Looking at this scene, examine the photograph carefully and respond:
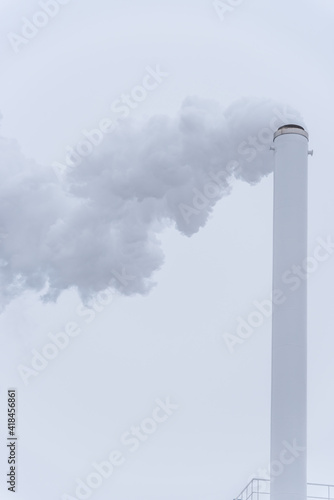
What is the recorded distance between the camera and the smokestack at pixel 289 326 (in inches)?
876

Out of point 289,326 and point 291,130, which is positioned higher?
point 291,130

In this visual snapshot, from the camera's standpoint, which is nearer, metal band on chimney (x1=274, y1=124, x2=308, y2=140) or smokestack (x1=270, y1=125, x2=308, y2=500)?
smokestack (x1=270, y1=125, x2=308, y2=500)

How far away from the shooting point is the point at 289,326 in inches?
913

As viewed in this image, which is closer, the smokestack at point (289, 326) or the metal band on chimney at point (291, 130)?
the smokestack at point (289, 326)

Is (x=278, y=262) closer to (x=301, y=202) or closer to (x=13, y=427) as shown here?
(x=301, y=202)

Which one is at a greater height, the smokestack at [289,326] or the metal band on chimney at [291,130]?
the metal band on chimney at [291,130]

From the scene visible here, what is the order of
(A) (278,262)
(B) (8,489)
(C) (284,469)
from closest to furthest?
1. (C) (284,469)
2. (A) (278,262)
3. (B) (8,489)

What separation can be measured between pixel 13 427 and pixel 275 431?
9.64 meters

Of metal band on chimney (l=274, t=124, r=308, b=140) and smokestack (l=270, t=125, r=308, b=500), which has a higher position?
metal band on chimney (l=274, t=124, r=308, b=140)

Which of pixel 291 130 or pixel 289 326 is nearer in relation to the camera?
pixel 289 326

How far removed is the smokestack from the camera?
22.2 meters

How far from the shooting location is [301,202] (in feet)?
79.0

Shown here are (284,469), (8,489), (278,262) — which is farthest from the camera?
(8,489)

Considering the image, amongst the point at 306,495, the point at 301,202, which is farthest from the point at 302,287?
the point at 306,495
